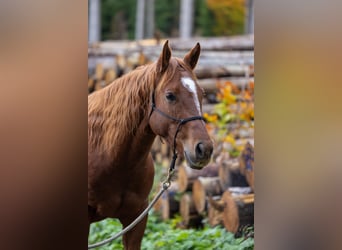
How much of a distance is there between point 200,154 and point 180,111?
0.23 meters

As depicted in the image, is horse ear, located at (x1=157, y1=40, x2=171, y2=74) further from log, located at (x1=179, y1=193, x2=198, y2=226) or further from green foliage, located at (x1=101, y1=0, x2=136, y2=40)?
green foliage, located at (x1=101, y1=0, x2=136, y2=40)

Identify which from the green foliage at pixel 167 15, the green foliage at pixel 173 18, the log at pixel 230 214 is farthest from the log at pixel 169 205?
the green foliage at pixel 167 15

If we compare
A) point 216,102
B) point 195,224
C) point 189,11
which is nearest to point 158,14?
point 189,11

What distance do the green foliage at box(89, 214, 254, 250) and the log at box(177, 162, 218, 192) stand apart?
0.38 metres

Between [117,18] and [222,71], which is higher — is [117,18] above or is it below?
above

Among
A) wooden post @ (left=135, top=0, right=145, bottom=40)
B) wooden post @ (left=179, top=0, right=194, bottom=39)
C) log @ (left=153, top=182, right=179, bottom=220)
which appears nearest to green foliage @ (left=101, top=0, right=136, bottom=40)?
wooden post @ (left=135, top=0, right=145, bottom=40)

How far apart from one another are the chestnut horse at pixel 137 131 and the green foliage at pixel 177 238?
846 millimetres

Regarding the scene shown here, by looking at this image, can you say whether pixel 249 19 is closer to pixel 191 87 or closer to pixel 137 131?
pixel 137 131

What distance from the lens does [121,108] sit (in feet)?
9.39

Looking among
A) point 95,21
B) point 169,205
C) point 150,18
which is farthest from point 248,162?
point 150,18
